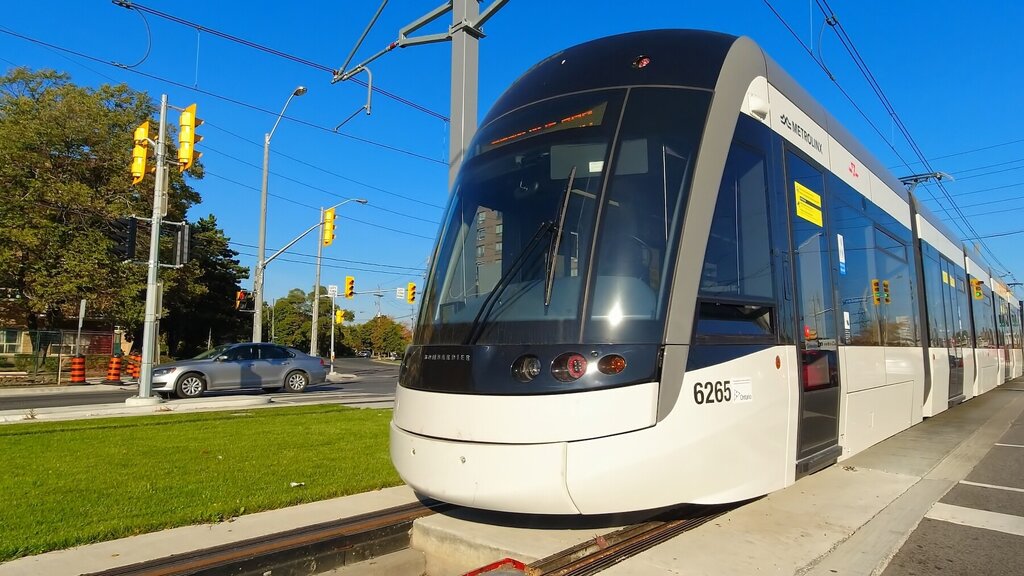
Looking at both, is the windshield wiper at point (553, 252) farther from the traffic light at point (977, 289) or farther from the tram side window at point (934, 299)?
the traffic light at point (977, 289)

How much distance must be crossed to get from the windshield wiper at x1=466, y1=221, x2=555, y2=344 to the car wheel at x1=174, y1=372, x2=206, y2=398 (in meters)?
16.0

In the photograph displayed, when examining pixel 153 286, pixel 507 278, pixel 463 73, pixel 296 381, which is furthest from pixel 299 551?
pixel 296 381

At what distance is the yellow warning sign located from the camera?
520 centimetres

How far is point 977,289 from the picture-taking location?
47.3ft

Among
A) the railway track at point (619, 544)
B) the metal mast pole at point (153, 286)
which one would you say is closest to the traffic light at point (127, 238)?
the metal mast pole at point (153, 286)

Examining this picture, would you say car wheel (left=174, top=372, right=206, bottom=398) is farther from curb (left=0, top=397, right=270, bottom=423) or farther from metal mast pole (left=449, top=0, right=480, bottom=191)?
metal mast pole (left=449, top=0, right=480, bottom=191)

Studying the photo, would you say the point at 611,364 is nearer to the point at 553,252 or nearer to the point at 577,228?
the point at 553,252

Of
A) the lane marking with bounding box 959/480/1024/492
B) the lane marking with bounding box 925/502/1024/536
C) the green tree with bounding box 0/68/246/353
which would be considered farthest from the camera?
the green tree with bounding box 0/68/246/353

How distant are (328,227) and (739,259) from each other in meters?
22.8

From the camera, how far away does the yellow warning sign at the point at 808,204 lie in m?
5.20

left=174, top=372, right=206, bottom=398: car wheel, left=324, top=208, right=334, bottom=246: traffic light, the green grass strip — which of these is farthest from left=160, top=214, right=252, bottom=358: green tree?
→ the green grass strip

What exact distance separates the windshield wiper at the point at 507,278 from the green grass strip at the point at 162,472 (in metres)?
2.63

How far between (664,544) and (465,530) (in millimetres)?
1318

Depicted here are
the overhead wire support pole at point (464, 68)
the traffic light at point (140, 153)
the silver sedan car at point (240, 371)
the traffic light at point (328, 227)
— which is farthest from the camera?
the traffic light at point (328, 227)
